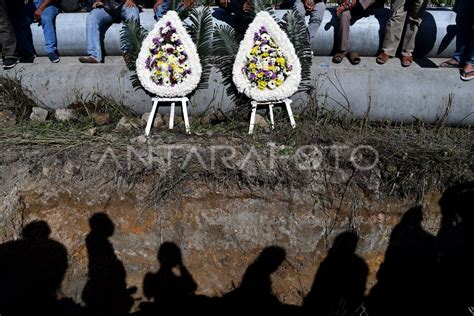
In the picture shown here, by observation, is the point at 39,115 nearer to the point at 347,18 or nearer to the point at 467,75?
the point at 347,18

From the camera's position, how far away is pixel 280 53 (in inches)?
166

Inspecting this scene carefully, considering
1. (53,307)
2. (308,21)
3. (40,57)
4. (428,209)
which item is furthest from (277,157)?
(40,57)

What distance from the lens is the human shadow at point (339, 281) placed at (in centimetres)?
370

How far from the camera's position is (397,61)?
4566 mm

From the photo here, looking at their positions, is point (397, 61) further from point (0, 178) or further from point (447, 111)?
point (0, 178)

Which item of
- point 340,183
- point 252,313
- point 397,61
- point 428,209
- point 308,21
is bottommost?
point 252,313

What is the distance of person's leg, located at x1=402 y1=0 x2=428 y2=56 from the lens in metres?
4.24

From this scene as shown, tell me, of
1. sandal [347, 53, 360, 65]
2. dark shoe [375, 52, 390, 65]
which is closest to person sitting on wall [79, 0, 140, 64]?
sandal [347, 53, 360, 65]

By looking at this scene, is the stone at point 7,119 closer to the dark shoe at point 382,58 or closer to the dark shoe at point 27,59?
the dark shoe at point 27,59

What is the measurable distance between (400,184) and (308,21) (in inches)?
85.0

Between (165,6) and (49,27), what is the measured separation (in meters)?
1.47

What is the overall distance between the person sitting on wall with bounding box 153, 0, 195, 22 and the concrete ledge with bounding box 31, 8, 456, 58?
0.12 metres

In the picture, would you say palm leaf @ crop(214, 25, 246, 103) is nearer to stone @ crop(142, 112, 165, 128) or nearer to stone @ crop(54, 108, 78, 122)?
stone @ crop(142, 112, 165, 128)

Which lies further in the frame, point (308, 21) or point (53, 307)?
point (308, 21)
